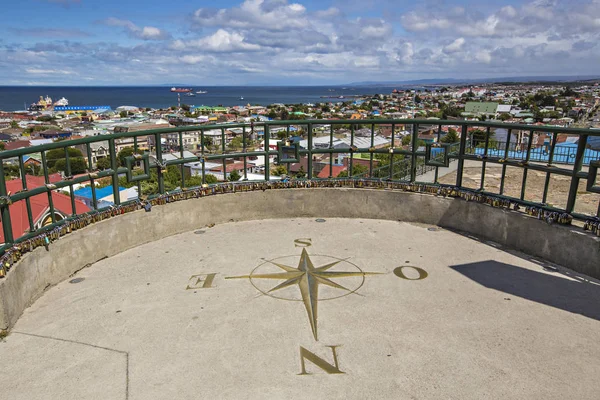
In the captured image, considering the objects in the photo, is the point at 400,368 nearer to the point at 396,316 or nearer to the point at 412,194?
the point at 396,316

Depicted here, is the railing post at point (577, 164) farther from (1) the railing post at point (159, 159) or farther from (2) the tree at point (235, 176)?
(1) the railing post at point (159, 159)

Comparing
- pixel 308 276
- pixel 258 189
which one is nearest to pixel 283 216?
pixel 258 189

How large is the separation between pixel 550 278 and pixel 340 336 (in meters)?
3.44

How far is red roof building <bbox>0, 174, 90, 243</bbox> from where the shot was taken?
23.0ft

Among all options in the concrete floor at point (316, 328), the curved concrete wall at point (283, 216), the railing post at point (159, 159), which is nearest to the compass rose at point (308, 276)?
the concrete floor at point (316, 328)

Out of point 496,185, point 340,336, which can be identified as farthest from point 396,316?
point 496,185

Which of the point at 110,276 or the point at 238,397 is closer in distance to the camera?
the point at 238,397

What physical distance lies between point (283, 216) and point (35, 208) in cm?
626

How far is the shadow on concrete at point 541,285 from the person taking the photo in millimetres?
5293

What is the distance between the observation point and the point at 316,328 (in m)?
4.80

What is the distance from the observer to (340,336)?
464cm

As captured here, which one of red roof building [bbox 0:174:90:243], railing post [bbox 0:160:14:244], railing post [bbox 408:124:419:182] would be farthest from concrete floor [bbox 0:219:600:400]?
railing post [bbox 408:124:419:182]

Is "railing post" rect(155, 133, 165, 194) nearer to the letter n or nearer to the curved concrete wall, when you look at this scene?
the curved concrete wall

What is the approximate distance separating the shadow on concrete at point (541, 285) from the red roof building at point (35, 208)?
259 inches
